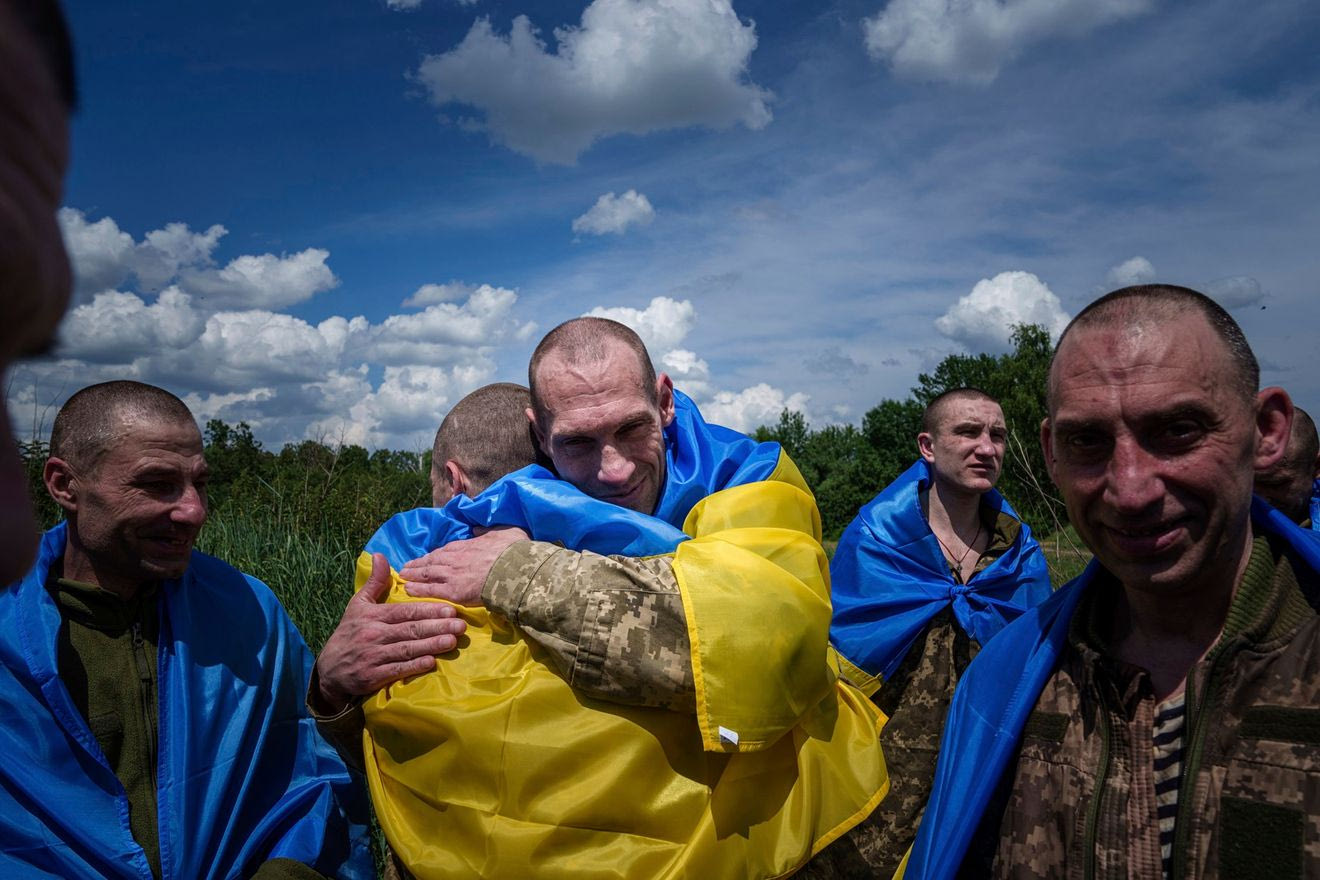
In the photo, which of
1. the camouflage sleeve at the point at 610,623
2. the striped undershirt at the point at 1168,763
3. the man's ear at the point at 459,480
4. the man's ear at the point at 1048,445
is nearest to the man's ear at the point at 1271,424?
the man's ear at the point at 1048,445

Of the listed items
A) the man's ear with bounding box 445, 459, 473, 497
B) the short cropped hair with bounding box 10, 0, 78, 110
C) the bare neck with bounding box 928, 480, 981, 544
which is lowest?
the short cropped hair with bounding box 10, 0, 78, 110

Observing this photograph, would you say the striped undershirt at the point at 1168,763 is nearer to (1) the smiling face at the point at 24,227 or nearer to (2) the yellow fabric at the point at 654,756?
(2) the yellow fabric at the point at 654,756

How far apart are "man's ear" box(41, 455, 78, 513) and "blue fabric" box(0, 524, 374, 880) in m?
0.15

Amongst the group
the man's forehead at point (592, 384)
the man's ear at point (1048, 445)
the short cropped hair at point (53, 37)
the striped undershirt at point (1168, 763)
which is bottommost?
the striped undershirt at point (1168, 763)

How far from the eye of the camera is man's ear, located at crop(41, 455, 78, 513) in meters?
3.12

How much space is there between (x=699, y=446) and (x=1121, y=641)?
4.35 feet

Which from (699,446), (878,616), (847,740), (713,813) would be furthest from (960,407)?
(713,813)

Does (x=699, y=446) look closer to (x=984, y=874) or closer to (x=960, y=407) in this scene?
(x=984, y=874)

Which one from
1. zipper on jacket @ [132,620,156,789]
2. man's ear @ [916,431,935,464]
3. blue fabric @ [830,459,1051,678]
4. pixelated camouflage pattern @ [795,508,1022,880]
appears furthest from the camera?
man's ear @ [916,431,935,464]

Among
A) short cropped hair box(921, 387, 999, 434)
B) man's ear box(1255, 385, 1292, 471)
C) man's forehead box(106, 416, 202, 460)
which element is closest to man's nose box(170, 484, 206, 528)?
man's forehead box(106, 416, 202, 460)

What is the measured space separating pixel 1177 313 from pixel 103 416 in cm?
350

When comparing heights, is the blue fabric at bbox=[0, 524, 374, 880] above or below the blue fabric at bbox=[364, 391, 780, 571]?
below

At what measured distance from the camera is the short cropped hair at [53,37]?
0.60 metres

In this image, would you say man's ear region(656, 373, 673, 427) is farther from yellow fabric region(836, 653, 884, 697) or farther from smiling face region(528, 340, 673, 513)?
yellow fabric region(836, 653, 884, 697)
